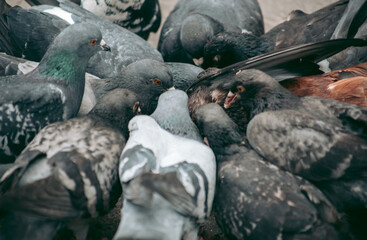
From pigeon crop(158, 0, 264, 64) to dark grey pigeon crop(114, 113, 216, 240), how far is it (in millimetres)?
1849

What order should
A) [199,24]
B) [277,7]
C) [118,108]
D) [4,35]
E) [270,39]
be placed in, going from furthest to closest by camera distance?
[277,7] → [199,24] → [270,39] → [4,35] → [118,108]

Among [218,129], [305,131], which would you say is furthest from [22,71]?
[305,131]

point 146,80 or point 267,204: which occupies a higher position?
point 146,80

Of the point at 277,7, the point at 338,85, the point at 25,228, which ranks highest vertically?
the point at 338,85

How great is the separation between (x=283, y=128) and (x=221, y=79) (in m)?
0.85

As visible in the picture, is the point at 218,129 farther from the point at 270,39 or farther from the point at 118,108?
the point at 270,39

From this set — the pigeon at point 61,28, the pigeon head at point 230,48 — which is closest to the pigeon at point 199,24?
the pigeon head at point 230,48

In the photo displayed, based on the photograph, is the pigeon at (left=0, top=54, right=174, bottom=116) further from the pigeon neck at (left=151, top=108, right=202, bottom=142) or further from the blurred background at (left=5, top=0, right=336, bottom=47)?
the blurred background at (left=5, top=0, right=336, bottom=47)

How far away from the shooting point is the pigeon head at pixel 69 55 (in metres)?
Answer: 2.48

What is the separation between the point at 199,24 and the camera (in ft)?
12.4

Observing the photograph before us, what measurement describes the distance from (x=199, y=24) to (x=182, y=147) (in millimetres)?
2082

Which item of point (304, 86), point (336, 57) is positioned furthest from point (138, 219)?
point (336, 57)

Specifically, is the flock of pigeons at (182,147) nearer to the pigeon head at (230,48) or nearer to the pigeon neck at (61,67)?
the pigeon neck at (61,67)

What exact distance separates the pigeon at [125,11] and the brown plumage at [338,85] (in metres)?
2.27
